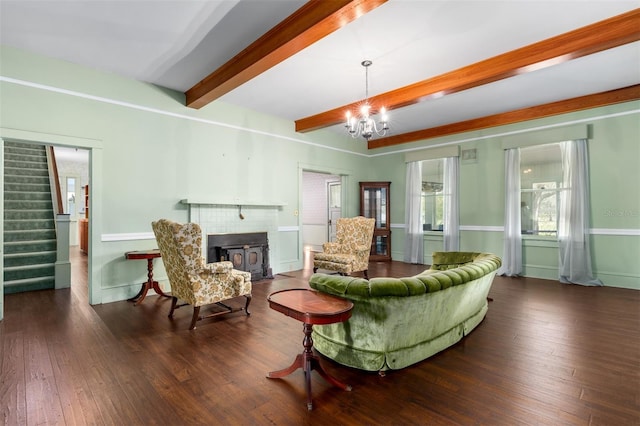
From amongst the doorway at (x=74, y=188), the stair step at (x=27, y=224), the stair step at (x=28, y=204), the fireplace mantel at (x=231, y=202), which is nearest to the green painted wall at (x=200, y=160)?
the fireplace mantel at (x=231, y=202)

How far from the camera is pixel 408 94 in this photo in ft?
15.6

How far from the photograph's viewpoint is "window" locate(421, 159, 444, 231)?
24.4ft

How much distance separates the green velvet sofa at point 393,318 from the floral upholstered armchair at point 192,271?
50.8 inches

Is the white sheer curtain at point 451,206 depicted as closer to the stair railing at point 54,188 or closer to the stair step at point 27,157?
the stair railing at point 54,188

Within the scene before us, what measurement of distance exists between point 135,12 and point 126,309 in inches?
132

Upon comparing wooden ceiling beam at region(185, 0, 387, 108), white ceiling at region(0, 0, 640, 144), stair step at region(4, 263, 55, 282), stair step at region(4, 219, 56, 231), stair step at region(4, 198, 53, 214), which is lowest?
stair step at region(4, 263, 55, 282)

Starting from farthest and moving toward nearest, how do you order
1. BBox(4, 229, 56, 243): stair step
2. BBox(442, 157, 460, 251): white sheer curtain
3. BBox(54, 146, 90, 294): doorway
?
BBox(54, 146, 90, 294): doorway
BBox(442, 157, 460, 251): white sheer curtain
BBox(4, 229, 56, 243): stair step

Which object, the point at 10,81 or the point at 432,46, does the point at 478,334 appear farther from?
the point at 10,81

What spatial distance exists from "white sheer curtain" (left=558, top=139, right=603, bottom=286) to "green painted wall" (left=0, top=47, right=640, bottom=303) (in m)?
0.16

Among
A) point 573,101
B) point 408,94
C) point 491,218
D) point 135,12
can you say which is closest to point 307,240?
point 491,218

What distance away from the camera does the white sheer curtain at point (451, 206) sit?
6973mm

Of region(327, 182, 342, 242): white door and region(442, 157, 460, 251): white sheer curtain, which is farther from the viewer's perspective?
region(327, 182, 342, 242): white door

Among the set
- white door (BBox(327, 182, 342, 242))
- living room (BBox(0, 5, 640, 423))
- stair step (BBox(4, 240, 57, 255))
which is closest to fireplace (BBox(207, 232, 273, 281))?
living room (BBox(0, 5, 640, 423))

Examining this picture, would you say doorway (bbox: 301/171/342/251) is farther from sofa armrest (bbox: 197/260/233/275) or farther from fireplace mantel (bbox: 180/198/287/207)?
sofa armrest (bbox: 197/260/233/275)
